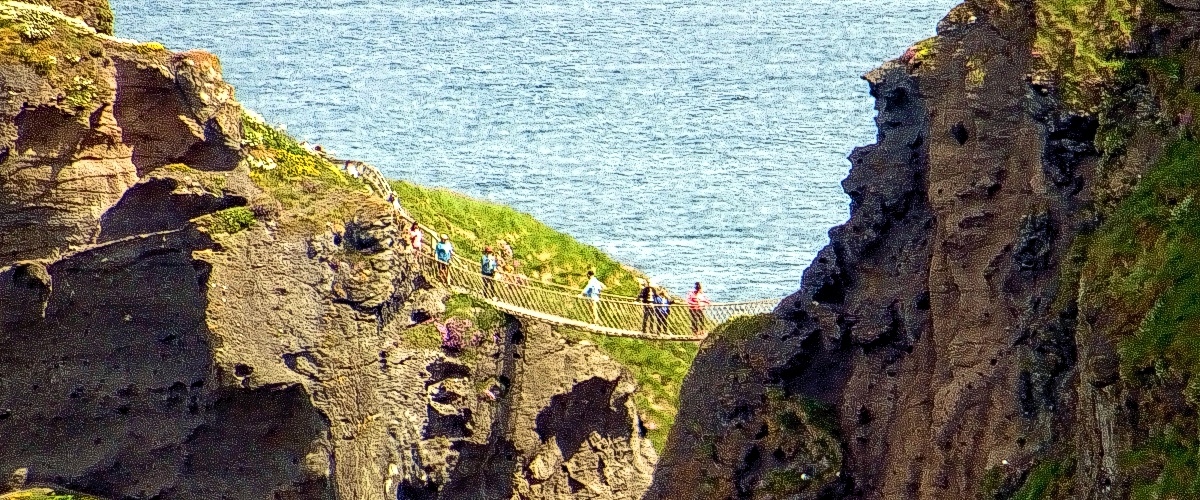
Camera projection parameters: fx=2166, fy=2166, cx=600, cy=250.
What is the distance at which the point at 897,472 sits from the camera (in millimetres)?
31750

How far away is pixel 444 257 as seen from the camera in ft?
157

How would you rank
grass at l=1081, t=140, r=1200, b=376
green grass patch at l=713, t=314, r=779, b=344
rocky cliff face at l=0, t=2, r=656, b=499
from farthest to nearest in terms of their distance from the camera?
1. rocky cliff face at l=0, t=2, r=656, b=499
2. green grass patch at l=713, t=314, r=779, b=344
3. grass at l=1081, t=140, r=1200, b=376

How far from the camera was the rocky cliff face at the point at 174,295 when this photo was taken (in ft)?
138

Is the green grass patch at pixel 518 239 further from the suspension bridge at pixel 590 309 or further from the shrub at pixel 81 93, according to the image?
the shrub at pixel 81 93

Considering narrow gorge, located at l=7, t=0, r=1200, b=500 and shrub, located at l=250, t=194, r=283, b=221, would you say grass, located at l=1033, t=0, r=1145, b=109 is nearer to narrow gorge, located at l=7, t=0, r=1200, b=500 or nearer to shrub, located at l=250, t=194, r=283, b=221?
narrow gorge, located at l=7, t=0, r=1200, b=500

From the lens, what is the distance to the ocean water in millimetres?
80938

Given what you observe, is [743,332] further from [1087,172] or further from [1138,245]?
[1138,245]

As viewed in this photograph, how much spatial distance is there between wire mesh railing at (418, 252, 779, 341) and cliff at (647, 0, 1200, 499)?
439 inches

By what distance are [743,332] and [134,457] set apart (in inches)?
549

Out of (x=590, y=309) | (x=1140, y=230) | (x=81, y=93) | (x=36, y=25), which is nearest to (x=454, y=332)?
(x=590, y=309)

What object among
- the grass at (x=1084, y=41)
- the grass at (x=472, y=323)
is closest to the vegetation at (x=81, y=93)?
the grass at (x=472, y=323)

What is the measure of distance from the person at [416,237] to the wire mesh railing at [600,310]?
0.63 meters

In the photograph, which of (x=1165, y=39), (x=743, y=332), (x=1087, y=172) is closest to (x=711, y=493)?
(x=743, y=332)

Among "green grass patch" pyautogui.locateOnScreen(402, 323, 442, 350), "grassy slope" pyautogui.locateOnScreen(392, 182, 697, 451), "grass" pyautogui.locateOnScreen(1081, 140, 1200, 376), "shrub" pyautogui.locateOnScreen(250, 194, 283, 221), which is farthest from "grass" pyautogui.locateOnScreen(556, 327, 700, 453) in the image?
"grass" pyautogui.locateOnScreen(1081, 140, 1200, 376)
